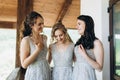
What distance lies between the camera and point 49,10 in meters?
6.15

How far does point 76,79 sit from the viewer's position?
2180 mm

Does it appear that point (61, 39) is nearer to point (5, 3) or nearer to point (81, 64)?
point (81, 64)

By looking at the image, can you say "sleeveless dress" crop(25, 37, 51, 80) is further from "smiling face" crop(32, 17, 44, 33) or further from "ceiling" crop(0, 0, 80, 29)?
"ceiling" crop(0, 0, 80, 29)

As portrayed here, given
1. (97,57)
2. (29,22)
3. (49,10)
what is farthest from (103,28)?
(49,10)

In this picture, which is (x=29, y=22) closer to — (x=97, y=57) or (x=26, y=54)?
(x=26, y=54)

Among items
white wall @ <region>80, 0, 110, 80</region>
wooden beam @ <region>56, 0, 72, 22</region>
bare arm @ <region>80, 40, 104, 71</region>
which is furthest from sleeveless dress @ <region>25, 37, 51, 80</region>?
wooden beam @ <region>56, 0, 72, 22</region>

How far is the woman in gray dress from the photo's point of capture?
2.26 meters

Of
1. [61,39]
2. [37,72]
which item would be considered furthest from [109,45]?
[37,72]

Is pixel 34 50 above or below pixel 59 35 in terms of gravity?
below

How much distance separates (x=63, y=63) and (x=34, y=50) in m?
0.31

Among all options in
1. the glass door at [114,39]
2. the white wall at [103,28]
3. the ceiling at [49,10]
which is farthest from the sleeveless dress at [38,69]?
the ceiling at [49,10]

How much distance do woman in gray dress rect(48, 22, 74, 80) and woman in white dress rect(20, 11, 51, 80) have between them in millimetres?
98

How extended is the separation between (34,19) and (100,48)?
61cm

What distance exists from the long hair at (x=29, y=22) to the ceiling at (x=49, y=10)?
11.5 ft
